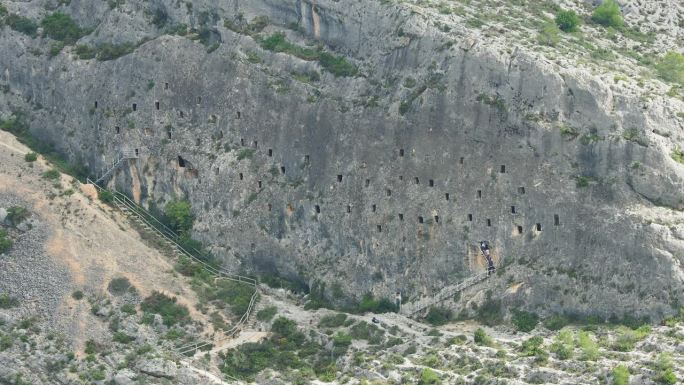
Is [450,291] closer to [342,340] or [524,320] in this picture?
[524,320]

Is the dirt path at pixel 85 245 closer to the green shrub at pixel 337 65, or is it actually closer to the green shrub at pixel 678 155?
the green shrub at pixel 337 65

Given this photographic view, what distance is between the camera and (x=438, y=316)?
407ft

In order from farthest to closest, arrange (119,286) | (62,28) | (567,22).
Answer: (62,28) → (567,22) → (119,286)

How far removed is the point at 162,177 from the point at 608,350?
33.4 m

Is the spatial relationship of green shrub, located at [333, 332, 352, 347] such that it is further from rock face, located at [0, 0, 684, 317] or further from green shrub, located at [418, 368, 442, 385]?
green shrub, located at [418, 368, 442, 385]

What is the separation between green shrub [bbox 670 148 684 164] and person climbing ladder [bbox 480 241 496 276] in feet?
39.4

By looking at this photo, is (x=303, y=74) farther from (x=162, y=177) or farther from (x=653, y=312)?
(x=653, y=312)

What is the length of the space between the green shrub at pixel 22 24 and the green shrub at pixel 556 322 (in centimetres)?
4223

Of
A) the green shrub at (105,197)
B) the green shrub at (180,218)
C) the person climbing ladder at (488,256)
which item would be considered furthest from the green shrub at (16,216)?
the person climbing ladder at (488,256)

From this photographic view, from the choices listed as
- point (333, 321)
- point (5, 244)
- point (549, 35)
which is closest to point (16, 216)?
point (5, 244)

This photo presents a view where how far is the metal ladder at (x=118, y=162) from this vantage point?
135 meters

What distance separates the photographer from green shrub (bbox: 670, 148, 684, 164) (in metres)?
122

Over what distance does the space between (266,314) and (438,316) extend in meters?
10.3

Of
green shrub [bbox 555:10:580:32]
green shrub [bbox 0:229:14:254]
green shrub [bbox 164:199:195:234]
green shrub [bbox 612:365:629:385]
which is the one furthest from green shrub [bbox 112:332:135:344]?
green shrub [bbox 555:10:580:32]
